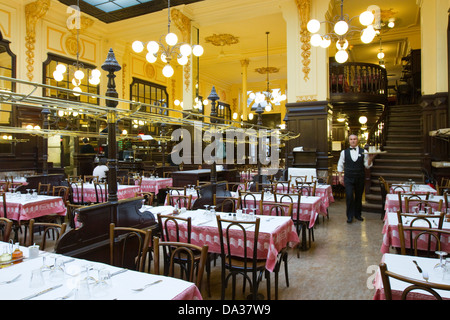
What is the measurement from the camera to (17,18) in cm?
998

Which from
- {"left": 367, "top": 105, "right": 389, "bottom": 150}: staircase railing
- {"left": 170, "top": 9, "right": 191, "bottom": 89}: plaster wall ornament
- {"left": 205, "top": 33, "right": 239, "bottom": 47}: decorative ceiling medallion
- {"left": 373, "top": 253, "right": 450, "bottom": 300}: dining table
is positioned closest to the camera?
{"left": 373, "top": 253, "right": 450, "bottom": 300}: dining table

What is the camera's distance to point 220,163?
1149 cm

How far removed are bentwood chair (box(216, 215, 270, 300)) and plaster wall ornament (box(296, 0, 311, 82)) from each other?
767 cm

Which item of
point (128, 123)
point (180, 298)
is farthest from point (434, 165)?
point (128, 123)

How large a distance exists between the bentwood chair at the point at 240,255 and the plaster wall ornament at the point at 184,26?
347 inches

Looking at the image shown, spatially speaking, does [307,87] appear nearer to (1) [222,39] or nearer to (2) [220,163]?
(2) [220,163]

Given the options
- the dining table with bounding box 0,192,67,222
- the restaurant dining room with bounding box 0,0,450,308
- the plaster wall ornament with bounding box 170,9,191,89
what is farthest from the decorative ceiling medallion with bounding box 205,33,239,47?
the dining table with bounding box 0,192,67,222

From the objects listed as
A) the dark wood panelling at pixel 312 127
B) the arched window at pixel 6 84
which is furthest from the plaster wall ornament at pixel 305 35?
the arched window at pixel 6 84

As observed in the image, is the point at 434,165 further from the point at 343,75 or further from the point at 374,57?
the point at 374,57

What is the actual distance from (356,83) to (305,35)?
2.75m

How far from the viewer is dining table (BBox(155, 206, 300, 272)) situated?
3.15 metres

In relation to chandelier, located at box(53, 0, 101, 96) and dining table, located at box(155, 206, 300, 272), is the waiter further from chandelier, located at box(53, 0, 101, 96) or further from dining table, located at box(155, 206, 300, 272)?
chandelier, located at box(53, 0, 101, 96)
